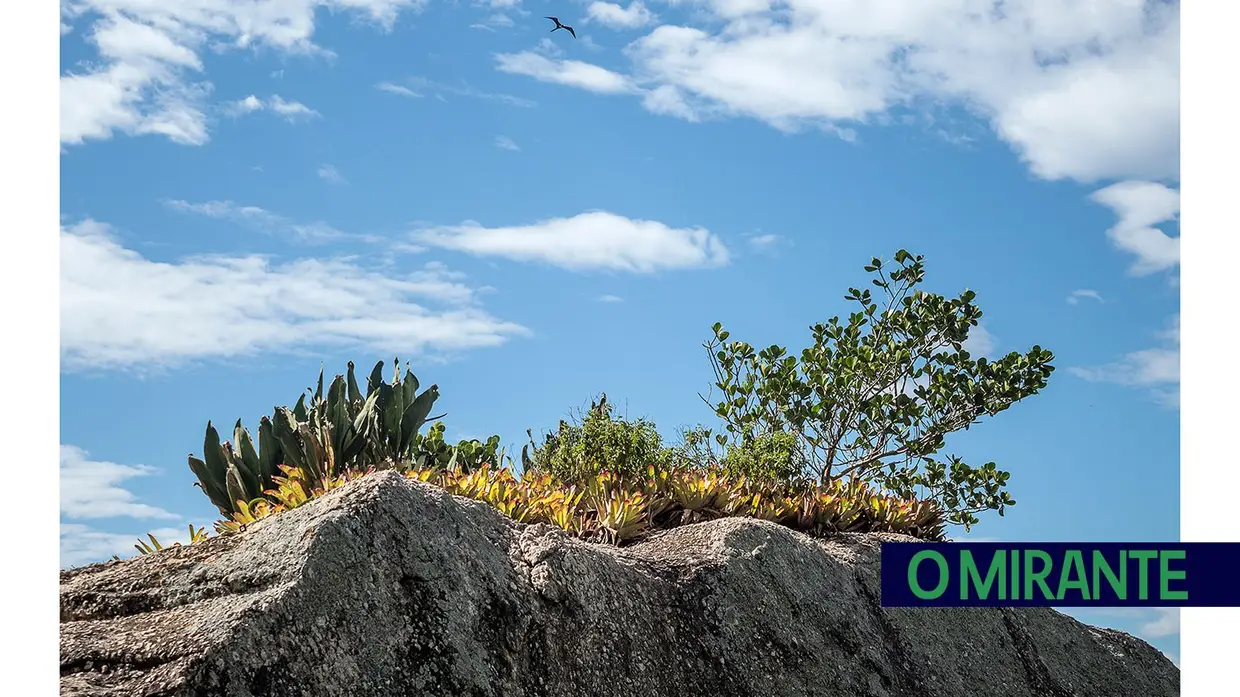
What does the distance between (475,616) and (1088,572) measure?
Answer: 3.51m

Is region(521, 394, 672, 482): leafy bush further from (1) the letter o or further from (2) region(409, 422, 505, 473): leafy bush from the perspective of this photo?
(1) the letter o

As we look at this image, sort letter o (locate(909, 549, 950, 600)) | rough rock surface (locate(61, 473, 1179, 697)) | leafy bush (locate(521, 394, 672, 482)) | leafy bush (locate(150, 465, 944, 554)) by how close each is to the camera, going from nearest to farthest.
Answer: rough rock surface (locate(61, 473, 1179, 697))
letter o (locate(909, 549, 950, 600))
leafy bush (locate(150, 465, 944, 554))
leafy bush (locate(521, 394, 672, 482))

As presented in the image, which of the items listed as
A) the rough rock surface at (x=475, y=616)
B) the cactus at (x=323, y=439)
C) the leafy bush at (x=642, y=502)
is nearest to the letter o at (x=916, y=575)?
the rough rock surface at (x=475, y=616)

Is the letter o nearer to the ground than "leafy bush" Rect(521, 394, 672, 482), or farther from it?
nearer to the ground

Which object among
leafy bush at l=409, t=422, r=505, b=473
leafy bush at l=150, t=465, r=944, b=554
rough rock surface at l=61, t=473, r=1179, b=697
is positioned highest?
leafy bush at l=409, t=422, r=505, b=473

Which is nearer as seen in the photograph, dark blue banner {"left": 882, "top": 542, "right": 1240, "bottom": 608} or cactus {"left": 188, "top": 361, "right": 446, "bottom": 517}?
dark blue banner {"left": 882, "top": 542, "right": 1240, "bottom": 608}

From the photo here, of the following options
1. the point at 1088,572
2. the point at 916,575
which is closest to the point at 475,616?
the point at 916,575

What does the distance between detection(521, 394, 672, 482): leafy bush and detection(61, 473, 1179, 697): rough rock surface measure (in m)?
1.30

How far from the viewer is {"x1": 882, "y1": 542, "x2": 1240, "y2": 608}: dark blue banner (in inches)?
244

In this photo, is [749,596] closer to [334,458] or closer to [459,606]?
[459,606]

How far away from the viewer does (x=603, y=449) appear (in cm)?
865

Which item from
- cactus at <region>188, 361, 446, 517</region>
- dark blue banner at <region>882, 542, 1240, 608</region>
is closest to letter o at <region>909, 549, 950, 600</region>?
dark blue banner at <region>882, 542, 1240, 608</region>

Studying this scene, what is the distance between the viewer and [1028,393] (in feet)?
41.8

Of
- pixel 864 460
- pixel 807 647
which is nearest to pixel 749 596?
pixel 807 647
